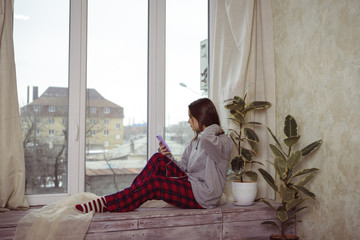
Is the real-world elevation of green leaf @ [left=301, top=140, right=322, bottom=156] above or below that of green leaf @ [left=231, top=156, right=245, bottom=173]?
above

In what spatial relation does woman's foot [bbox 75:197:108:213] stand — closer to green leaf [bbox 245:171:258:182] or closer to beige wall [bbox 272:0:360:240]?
green leaf [bbox 245:171:258:182]

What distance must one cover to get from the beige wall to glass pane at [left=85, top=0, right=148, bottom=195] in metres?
1.21

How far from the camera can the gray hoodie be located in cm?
241

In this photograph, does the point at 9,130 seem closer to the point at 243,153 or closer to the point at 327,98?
the point at 243,153

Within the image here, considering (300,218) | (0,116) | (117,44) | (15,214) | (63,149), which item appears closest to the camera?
(15,214)

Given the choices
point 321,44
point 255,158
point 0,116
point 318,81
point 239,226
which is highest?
point 321,44

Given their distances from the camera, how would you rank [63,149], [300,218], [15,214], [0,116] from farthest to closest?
[63,149]
[300,218]
[0,116]
[15,214]

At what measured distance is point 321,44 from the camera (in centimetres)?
239

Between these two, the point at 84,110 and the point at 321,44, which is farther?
the point at 84,110

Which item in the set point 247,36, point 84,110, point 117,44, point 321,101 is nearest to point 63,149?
point 84,110

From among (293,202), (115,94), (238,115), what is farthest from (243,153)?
(115,94)

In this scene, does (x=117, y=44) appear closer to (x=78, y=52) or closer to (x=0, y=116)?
(x=78, y=52)

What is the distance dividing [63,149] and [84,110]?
0.35m

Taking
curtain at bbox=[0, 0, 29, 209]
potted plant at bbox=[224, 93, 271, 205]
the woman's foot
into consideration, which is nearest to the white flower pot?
potted plant at bbox=[224, 93, 271, 205]
